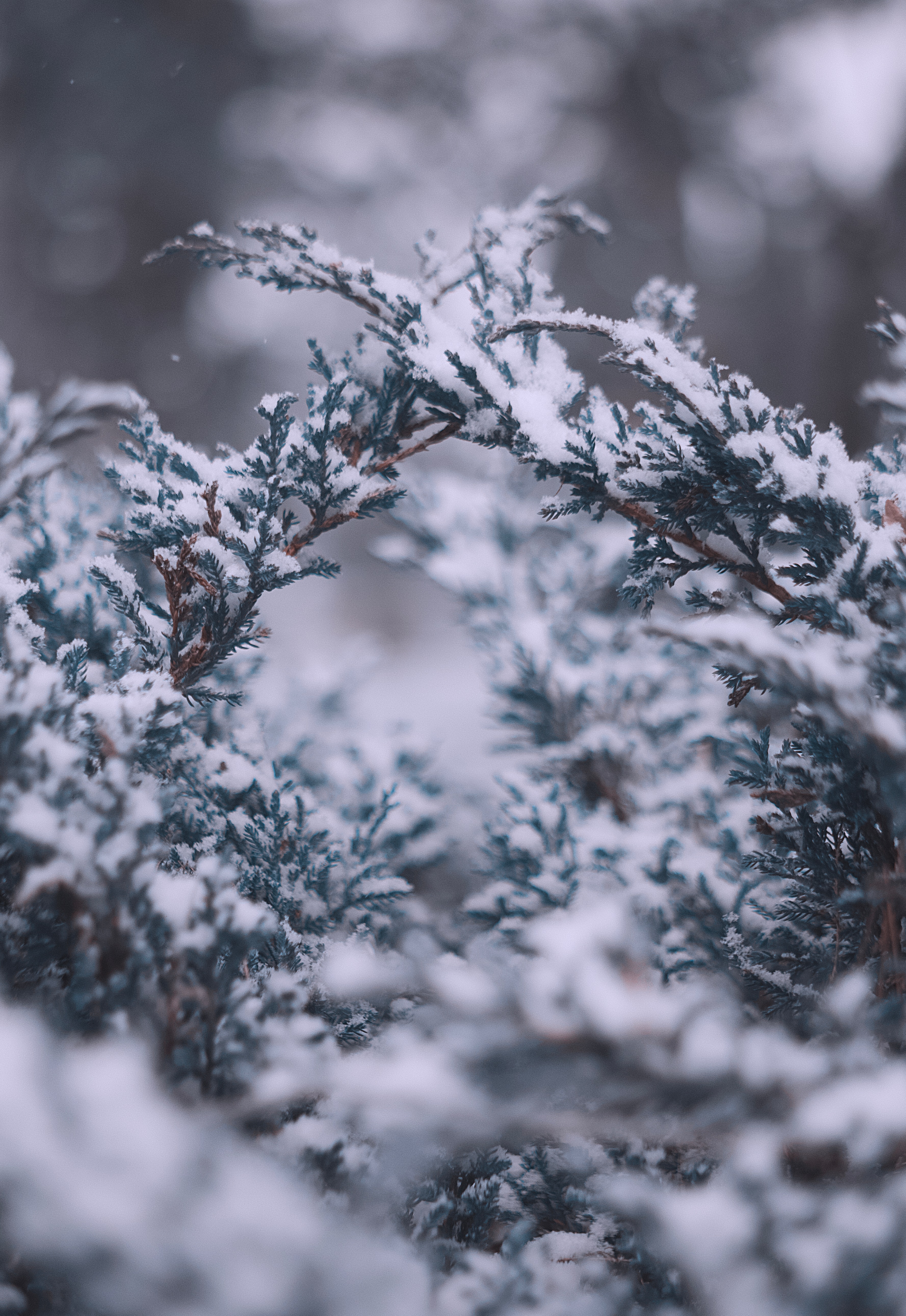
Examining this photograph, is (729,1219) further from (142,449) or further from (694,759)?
(694,759)

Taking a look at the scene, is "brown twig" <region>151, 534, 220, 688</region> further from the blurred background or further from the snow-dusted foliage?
the blurred background

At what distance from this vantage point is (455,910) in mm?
2006

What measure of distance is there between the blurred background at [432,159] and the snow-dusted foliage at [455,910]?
5573mm

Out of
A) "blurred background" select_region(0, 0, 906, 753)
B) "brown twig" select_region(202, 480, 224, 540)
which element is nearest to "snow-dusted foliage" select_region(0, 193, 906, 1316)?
"brown twig" select_region(202, 480, 224, 540)

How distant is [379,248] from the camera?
764cm

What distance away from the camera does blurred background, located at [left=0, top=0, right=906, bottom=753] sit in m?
6.87

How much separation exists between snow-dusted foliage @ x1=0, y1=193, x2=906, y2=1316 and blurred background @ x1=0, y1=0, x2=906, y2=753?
5.57m

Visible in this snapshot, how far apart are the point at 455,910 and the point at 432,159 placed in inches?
309

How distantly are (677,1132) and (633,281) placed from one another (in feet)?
27.9

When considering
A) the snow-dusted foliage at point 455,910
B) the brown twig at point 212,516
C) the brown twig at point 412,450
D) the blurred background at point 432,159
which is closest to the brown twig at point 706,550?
the snow-dusted foliage at point 455,910

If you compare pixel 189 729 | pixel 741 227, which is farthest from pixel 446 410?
pixel 741 227

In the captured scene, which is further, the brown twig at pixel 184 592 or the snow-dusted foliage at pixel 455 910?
the brown twig at pixel 184 592

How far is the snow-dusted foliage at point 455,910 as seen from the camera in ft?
2.05

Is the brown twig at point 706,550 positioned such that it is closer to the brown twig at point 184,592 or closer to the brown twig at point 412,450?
the brown twig at point 412,450
